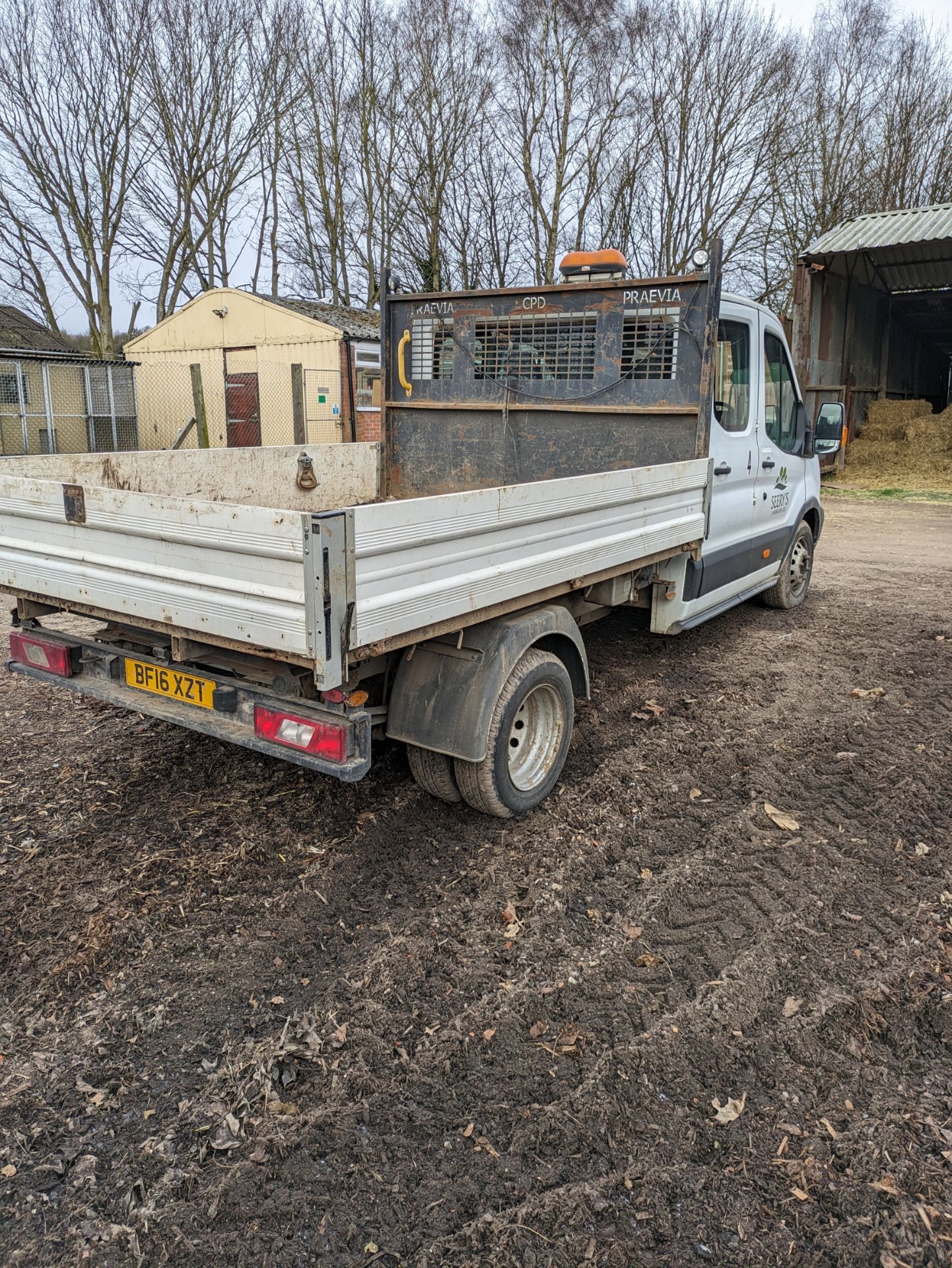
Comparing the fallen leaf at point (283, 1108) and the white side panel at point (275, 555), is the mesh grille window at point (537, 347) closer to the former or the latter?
the white side panel at point (275, 555)

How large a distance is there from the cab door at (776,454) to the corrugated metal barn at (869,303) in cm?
1021

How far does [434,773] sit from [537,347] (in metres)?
3.15

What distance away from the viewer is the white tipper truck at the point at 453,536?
10.1ft

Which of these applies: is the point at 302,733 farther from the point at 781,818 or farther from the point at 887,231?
the point at 887,231

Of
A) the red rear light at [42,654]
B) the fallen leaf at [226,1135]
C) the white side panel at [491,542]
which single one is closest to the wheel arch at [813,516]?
the white side panel at [491,542]

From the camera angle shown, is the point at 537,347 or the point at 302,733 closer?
the point at 302,733

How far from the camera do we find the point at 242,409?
20.4 meters

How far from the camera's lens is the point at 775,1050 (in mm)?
2670

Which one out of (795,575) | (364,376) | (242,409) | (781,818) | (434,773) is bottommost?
(781,818)

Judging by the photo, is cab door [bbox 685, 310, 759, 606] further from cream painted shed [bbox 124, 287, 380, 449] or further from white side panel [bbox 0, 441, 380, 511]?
cream painted shed [bbox 124, 287, 380, 449]

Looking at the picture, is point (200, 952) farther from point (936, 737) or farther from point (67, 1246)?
point (936, 737)

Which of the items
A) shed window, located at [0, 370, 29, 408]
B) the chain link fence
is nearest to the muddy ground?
the chain link fence

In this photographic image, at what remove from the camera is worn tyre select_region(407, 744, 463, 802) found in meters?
3.90

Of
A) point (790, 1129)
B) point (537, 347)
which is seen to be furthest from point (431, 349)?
point (790, 1129)
